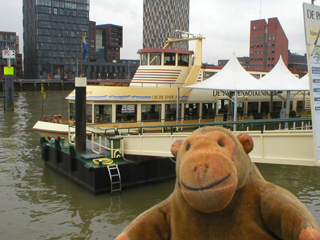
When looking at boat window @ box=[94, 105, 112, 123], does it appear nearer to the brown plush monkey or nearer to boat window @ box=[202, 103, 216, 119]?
boat window @ box=[202, 103, 216, 119]

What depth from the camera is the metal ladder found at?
39.1 feet

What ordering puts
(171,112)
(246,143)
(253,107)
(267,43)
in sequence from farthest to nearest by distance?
(267,43) → (253,107) → (171,112) → (246,143)

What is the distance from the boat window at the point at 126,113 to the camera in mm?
17469

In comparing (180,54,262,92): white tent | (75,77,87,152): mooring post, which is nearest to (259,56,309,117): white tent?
(180,54,262,92): white tent

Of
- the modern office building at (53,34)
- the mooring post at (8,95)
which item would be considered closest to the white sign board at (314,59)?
the mooring post at (8,95)

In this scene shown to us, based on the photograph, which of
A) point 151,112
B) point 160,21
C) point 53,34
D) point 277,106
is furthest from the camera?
point 160,21

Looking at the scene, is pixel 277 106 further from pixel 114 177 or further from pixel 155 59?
pixel 114 177

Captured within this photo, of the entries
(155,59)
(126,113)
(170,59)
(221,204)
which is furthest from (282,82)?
(221,204)

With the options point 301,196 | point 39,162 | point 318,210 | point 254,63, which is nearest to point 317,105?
point 318,210

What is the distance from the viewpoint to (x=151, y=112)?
18297mm

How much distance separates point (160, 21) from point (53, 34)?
57.1 m

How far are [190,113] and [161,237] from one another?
16.0 m

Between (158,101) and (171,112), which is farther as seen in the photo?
(171,112)

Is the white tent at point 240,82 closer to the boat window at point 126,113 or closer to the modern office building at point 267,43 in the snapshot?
the boat window at point 126,113
